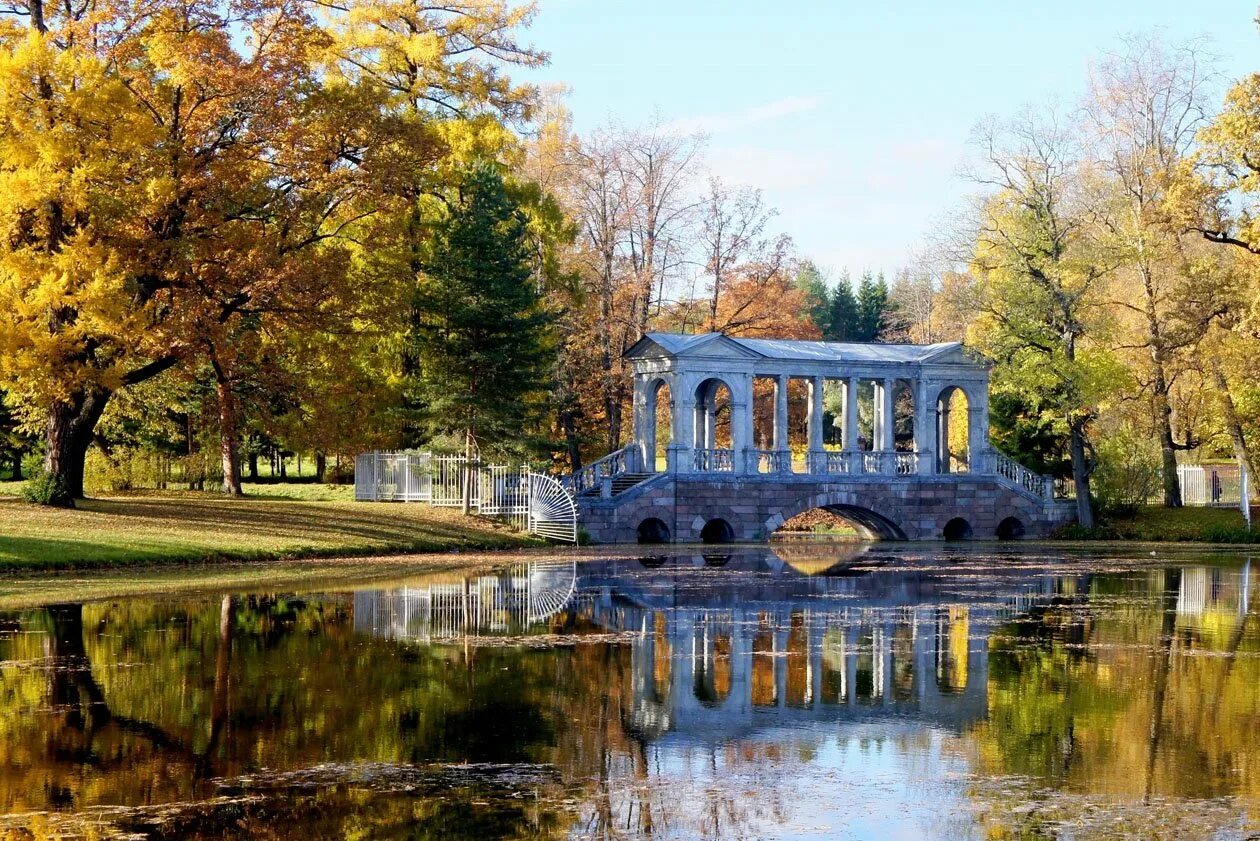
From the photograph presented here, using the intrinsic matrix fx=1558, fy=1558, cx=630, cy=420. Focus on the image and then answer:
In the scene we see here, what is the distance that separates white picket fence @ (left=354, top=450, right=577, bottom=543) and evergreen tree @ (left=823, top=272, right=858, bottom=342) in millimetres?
70085

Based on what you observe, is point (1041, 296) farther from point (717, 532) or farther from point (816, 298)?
point (816, 298)

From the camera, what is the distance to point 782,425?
1929 inches

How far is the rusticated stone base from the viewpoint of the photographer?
148 ft

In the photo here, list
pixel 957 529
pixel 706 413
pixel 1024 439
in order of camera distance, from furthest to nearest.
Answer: pixel 1024 439, pixel 706 413, pixel 957 529

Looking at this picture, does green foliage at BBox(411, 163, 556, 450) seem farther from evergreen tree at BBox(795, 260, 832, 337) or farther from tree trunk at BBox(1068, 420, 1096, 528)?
evergreen tree at BBox(795, 260, 832, 337)

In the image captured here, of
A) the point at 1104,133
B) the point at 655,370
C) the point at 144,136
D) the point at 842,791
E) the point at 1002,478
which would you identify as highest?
the point at 1104,133

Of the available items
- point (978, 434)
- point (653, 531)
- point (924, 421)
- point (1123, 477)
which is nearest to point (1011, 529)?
point (978, 434)

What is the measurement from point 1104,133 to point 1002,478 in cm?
1227

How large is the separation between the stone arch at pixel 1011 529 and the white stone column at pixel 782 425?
7725mm

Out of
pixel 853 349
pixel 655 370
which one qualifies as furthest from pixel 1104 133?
pixel 655 370

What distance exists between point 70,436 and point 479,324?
11.5m

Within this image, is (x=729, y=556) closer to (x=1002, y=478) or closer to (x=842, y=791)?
(x=1002, y=478)

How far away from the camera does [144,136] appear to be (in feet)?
110

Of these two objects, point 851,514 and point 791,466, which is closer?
point 791,466
